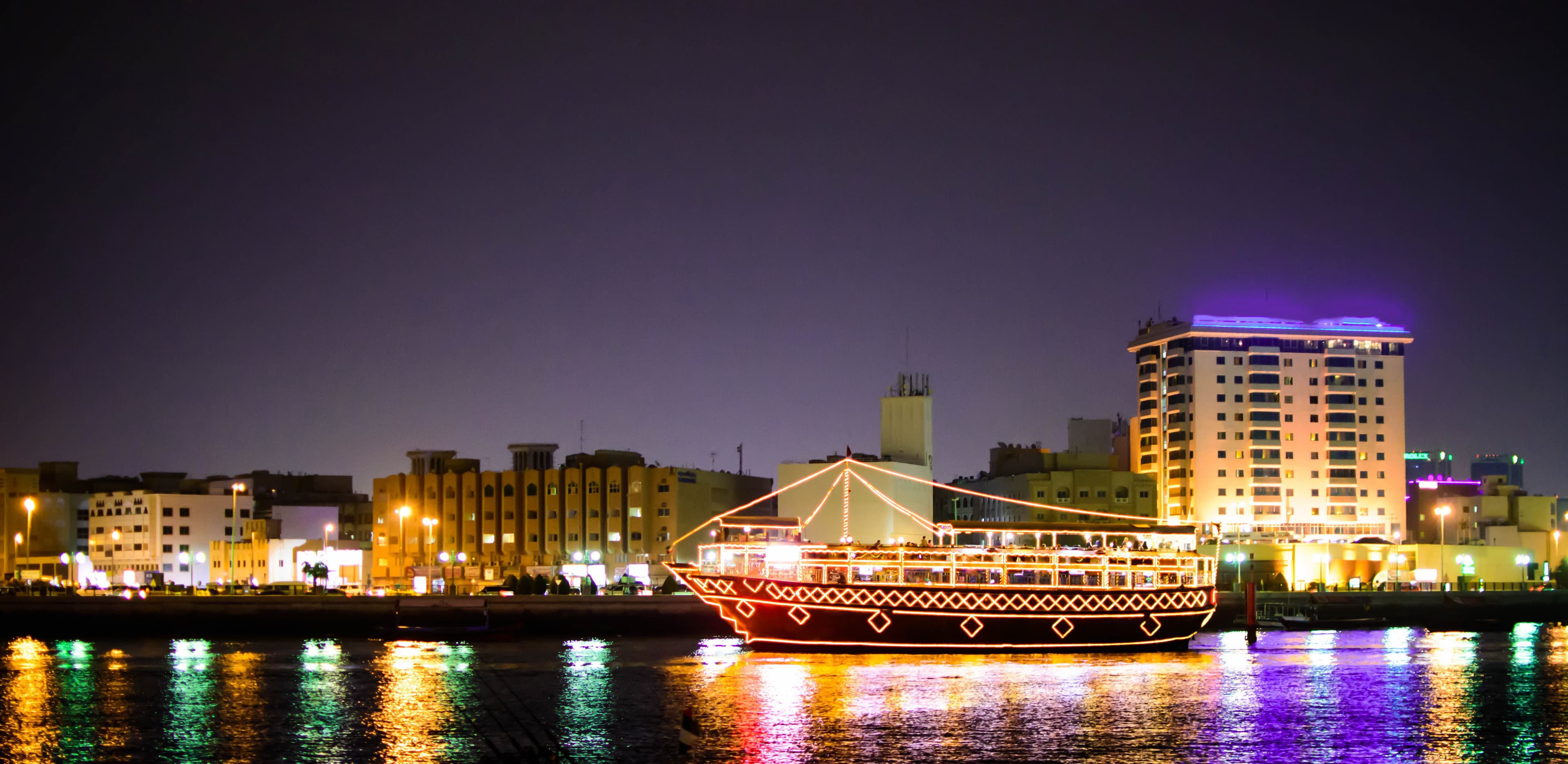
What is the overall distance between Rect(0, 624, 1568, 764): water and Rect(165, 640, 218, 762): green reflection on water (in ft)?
0.52

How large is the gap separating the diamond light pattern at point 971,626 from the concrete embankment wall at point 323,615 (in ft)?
67.9

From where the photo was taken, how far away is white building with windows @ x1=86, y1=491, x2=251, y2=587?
128 meters

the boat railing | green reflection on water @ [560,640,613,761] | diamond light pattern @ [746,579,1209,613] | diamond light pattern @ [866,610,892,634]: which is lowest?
green reflection on water @ [560,640,613,761]

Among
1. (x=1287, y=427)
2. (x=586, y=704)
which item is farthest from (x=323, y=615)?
(x=1287, y=427)

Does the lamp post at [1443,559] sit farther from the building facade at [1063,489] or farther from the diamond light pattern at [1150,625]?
the diamond light pattern at [1150,625]

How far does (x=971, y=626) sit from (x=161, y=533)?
272ft

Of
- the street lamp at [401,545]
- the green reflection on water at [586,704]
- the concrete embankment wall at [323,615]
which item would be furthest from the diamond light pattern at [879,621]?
the street lamp at [401,545]

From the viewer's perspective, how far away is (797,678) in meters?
56.7

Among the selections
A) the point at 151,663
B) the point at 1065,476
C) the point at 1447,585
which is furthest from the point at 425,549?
the point at 1447,585

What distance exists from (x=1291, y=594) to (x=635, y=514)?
46.8 m

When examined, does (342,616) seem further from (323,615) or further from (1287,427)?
(1287,427)

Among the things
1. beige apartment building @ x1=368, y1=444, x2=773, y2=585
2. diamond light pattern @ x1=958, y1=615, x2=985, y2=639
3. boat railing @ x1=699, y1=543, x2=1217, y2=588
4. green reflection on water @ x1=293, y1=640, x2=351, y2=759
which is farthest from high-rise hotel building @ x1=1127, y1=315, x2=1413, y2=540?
green reflection on water @ x1=293, y1=640, x2=351, y2=759

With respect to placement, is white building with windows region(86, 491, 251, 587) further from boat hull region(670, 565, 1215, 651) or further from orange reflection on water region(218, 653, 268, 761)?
boat hull region(670, 565, 1215, 651)

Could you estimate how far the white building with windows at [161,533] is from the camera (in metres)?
128
